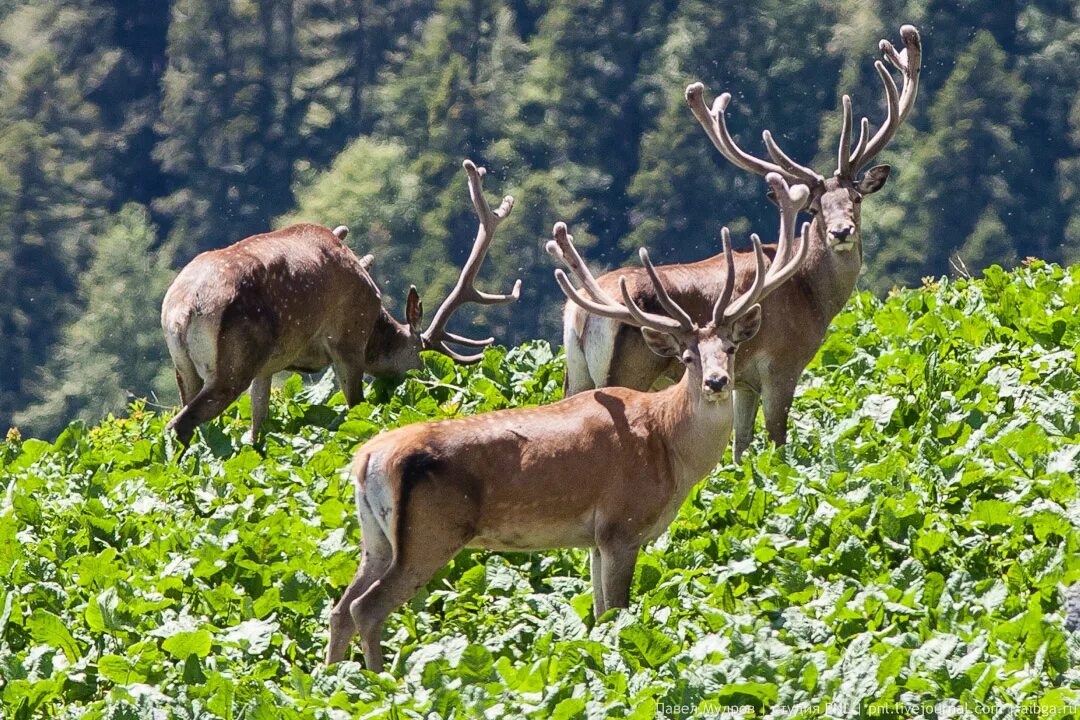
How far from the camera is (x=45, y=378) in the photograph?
267 feet

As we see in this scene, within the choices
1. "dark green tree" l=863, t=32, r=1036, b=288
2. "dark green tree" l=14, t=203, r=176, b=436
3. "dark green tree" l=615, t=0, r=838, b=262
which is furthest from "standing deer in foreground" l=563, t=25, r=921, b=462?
"dark green tree" l=615, t=0, r=838, b=262

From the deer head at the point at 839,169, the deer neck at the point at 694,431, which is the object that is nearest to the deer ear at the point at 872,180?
the deer head at the point at 839,169

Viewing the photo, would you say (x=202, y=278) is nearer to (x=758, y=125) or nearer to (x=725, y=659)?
(x=725, y=659)

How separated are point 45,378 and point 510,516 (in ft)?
247

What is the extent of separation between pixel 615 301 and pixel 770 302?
5.41ft

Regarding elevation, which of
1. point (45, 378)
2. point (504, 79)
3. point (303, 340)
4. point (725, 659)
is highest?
point (725, 659)

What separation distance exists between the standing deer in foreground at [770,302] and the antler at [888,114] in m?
0.01

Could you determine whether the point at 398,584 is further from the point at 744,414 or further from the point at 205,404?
the point at 205,404

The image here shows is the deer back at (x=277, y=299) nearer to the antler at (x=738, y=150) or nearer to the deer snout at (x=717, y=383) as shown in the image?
the antler at (x=738, y=150)

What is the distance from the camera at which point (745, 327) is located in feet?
30.5

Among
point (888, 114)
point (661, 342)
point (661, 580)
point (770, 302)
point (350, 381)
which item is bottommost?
point (350, 381)

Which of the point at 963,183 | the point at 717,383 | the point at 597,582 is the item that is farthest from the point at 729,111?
the point at 597,582

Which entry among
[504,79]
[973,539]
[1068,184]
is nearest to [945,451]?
[973,539]

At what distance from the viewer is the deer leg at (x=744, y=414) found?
37.4 ft
